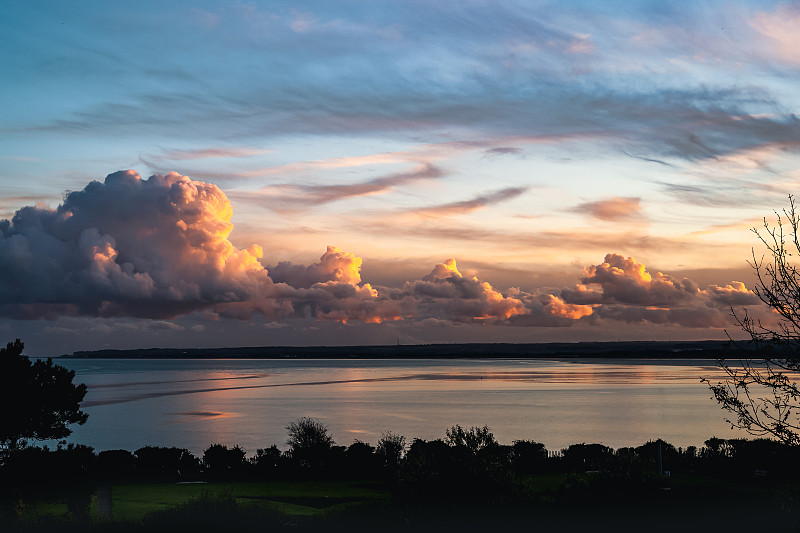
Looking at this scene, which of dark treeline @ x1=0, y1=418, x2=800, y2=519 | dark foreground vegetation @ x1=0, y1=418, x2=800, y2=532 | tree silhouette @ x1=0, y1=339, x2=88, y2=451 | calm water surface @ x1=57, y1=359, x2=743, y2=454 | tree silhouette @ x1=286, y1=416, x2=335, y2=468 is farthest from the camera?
calm water surface @ x1=57, y1=359, x2=743, y2=454

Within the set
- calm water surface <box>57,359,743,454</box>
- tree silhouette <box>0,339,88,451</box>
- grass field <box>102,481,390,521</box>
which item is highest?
tree silhouette <box>0,339,88,451</box>

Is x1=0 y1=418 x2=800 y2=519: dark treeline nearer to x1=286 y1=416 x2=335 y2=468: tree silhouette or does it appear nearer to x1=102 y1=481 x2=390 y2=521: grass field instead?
x1=286 y1=416 x2=335 y2=468: tree silhouette

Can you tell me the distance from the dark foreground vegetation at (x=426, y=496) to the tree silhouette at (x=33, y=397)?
3.90ft

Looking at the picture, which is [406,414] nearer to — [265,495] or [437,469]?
[265,495]

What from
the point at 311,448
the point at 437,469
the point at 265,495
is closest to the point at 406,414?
the point at 311,448

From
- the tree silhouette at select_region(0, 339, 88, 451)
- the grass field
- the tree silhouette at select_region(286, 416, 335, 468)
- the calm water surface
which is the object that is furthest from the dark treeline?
the calm water surface

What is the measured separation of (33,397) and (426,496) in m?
19.7

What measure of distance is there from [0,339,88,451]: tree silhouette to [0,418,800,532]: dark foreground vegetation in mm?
1189

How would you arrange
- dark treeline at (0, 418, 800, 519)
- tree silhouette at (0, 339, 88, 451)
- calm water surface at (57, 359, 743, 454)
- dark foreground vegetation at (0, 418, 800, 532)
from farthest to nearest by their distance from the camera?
1. calm water surface at (57, 359, 743, 454)
2. tree silhouette at (0, 339, 88, 451)
3. dark treeline at (0, 418, 800, 519)
4. dark foreground vegetation at (0, 418, 800, 532)

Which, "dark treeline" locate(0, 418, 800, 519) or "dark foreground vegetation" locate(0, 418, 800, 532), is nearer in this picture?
"dark foreground vegetation" locate(0, 418, 800, 532)

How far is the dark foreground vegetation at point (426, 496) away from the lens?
30578mm

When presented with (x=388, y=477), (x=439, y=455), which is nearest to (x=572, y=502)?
(x=439, y=455)

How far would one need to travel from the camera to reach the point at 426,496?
32281mm

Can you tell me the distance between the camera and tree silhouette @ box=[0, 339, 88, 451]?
36438mm
